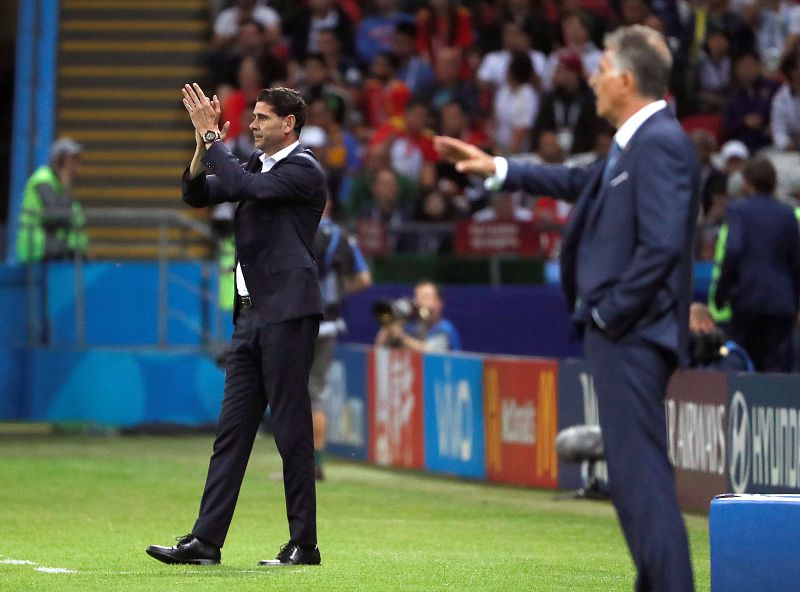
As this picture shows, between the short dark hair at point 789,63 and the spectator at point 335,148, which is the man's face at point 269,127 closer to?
the spectator at point 335,148

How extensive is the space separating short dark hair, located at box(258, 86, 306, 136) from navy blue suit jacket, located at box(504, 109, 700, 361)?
272 centimetres

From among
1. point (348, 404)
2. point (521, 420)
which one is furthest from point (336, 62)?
point (521, 420)

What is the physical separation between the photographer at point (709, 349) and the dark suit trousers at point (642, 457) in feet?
22.5

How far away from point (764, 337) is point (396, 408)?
312 centimetres

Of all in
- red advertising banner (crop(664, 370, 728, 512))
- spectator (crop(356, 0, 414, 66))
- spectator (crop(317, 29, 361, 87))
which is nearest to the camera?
red advertising banner (crop(664, 370, 728, 512))

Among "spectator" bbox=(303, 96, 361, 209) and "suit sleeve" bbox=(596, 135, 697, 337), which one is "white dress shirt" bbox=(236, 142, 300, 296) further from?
"spectator" bbox=(303, 96, 361, 209)

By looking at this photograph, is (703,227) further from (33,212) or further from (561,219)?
(33,212)

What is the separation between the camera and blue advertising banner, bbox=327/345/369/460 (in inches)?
651

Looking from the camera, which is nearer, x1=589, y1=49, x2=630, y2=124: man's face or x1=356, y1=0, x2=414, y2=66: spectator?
x1=589, y1=49, x2=630, y2=124: man's face

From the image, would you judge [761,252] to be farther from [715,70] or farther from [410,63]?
[410,63]

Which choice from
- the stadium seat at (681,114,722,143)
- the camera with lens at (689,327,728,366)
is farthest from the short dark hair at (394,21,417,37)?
the camera with lens at (689,327,728,366)

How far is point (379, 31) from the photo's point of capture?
23.3 m

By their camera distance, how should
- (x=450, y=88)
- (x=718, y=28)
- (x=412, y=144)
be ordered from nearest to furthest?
(x=412, y=144)
(x=450, y=88)
(x=718, y=28)

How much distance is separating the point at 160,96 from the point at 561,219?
6.26 metres
